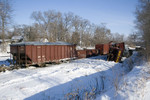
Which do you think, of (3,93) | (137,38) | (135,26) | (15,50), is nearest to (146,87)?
(3,93)

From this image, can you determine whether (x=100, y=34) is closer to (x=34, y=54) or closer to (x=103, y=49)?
(x=103, y=49)

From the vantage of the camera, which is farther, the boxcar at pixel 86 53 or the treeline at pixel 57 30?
the treeline at pixel 57 30

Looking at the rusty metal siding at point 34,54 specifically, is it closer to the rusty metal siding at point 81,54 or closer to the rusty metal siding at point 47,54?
the rusty metal siding at point 47,54

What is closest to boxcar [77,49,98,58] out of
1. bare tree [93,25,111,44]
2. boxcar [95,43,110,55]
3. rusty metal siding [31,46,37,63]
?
boxcar [95,43,110,55]

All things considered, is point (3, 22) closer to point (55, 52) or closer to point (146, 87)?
point (55, 52)

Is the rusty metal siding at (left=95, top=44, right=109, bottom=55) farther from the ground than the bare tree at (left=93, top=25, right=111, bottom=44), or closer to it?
closer to it

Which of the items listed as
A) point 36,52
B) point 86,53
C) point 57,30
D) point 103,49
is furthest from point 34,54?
point 57,30

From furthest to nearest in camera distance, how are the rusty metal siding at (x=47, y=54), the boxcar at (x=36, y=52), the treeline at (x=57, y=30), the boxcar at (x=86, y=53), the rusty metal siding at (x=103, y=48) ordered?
1. the treeline at (x=57, y=30)
2. the rusty metal siding at (x=103, y=48)
3. the boxcar at (x=86, y=53)
4. the rusty metal siding at (x=47, y=54)
5. the boxcar at (x=36, y=52)

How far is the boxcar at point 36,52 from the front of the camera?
1148 centimetres

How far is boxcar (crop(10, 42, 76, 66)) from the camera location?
1148 cm

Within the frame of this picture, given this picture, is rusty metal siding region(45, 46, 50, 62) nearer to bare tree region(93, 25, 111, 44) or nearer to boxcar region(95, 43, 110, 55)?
boxcar region(95, 43, 110, 55)

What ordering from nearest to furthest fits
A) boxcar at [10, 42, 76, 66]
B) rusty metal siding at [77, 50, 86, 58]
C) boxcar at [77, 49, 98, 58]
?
boxcar at [10, 42, 76, 66]
rusty metal siding at [77, 50, 86, 58]
boxcar at [77, 49, 98, 58]

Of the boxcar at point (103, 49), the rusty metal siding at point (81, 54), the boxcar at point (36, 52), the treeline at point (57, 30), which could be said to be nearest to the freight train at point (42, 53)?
the boxcar at point (36, 52)

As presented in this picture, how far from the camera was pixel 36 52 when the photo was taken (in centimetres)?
1202
